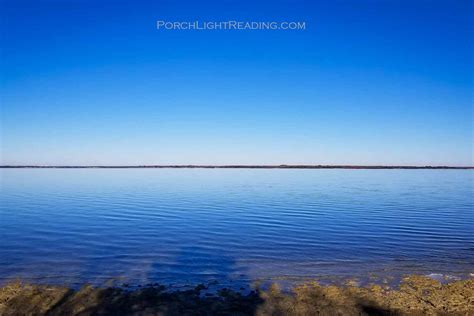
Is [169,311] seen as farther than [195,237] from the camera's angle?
No

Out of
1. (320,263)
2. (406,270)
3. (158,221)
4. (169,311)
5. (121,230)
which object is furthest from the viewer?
(158,221)

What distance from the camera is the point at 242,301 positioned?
35.7 ft

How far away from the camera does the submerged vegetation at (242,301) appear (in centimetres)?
1012

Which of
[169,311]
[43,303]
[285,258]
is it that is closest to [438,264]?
[285,258]

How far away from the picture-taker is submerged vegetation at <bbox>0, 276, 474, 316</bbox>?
10.1 metres

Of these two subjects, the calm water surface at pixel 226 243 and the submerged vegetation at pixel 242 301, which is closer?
the submerged vegetation at pixel 242 301

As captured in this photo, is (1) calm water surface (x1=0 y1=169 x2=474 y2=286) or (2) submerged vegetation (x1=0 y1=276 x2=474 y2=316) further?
(1) calm water surface (x1=0 y1=169 x2=474 y2=286)

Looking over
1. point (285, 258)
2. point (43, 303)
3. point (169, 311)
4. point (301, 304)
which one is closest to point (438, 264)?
point (285, 258)

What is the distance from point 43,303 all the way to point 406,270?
12.7 meters

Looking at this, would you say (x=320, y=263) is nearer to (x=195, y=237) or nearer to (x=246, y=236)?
(x=246, y=236)

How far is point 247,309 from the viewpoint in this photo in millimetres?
10297

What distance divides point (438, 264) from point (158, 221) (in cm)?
1767

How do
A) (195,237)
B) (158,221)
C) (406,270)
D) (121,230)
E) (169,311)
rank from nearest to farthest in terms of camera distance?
1. (169,311)
2. (406,270)
3. (195,237)
4. (121,230)
5. (158,221)

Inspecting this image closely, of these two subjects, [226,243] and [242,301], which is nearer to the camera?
[242,301]
